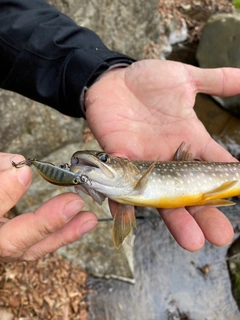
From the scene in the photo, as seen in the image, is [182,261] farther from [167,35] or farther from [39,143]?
[167,35]

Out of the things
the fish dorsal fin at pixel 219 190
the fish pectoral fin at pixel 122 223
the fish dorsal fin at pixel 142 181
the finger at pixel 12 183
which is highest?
the finger at pixel 12 183

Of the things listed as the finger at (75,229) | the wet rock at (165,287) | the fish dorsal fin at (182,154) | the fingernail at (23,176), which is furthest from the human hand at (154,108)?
the wet rock at (165,287)

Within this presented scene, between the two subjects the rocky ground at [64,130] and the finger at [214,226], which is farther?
the rocky ground at [64,130]

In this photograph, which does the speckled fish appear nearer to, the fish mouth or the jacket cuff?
the fish mouth

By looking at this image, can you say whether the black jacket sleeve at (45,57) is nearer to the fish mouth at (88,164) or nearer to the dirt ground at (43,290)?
the fish mouth at (88,164)

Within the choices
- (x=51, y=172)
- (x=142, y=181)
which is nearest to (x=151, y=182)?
(x=142, y=181)

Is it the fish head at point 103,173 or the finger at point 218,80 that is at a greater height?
the finger at point 218,80

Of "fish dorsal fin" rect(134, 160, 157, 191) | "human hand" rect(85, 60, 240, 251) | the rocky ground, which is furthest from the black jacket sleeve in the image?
the rocky ground
